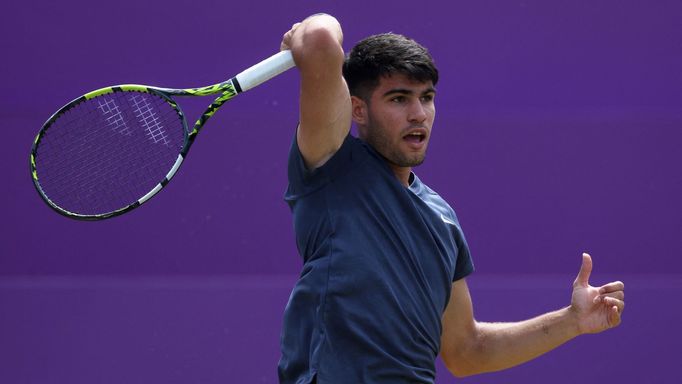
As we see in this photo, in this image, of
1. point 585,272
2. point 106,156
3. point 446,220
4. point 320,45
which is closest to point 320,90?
point 320,45

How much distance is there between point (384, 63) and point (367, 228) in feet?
1.37

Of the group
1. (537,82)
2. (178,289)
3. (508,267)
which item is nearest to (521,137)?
(537,82)

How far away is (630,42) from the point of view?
4.14 meters

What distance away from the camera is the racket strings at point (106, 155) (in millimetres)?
3271

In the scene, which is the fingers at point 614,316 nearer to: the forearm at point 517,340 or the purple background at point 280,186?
the forearm at point 517,340

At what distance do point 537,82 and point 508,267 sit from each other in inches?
26.4

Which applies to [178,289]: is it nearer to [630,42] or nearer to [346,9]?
[346,9]

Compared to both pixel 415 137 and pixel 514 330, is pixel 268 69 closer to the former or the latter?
pixel 415 137

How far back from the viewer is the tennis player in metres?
2.45

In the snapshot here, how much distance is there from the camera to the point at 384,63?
2.68 metres

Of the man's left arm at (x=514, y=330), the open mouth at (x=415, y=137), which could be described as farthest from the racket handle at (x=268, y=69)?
the man's left arm at (x=514, y=330)

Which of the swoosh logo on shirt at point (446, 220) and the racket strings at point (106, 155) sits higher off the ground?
the racket strings at point (106, 155)

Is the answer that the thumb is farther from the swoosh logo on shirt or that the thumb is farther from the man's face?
the man's face

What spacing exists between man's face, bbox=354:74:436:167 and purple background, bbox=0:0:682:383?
1.42m
